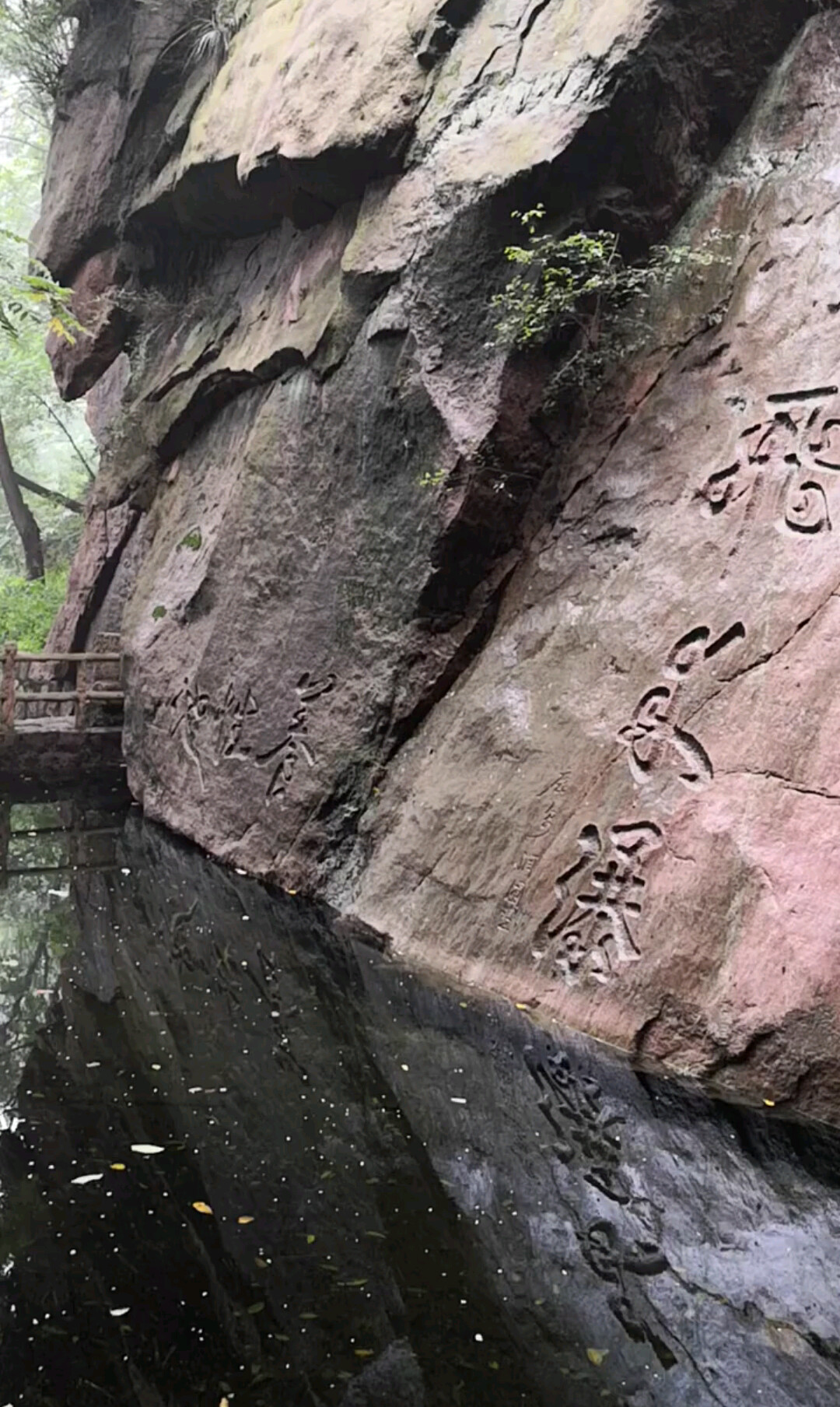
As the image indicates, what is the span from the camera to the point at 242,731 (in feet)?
27.6

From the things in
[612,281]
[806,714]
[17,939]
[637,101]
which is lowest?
[17,939]

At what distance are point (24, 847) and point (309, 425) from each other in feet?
13.7

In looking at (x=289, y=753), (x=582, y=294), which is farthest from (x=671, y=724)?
(x=289, y=753)

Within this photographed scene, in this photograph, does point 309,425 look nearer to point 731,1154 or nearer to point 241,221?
point 241,221

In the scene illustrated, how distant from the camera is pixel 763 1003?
4.30 m

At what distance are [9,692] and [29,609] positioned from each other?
18.9 feet

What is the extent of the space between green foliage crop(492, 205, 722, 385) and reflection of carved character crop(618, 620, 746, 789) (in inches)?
92.1

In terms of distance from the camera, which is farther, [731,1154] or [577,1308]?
[731,1154]

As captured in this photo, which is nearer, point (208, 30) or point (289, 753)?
point (289, 753)

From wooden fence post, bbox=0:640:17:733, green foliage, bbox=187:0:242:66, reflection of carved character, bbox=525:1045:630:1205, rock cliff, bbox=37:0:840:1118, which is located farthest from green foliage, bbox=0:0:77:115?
reflection of carved character, bbox=525:1045:630:1205

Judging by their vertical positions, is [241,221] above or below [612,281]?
below

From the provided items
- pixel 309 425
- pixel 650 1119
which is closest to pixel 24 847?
pixel 309 425

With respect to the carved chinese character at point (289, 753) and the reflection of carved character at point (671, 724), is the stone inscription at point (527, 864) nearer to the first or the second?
the reflection of carved character at point (671, 724)

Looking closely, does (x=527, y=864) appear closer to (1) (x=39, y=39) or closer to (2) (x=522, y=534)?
(2) (x=522, y=534)
